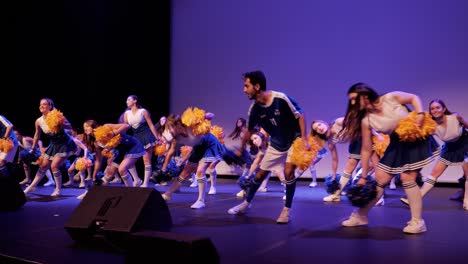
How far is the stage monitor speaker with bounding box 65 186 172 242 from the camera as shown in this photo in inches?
141

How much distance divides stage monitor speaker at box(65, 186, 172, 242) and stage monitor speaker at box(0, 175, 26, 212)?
84.6 inches

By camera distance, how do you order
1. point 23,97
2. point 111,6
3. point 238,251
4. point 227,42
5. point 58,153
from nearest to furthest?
point 238,251 → point 58,153 → point 23,97 → point 111,6 → point 227,42

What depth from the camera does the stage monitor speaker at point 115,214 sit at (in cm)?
359

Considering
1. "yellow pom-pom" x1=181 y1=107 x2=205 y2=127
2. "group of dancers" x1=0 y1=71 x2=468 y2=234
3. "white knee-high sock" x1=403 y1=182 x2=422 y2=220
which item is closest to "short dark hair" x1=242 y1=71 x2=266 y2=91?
"group of dancers" x1=0 y1=71 x2=468 y2=234

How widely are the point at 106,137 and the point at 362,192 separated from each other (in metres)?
4.14

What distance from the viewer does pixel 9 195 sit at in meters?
5.64

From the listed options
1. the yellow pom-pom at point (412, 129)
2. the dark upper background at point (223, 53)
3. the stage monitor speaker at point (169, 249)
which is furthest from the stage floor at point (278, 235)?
the dark upper background at point (223, 53)

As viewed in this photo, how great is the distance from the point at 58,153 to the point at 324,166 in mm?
6130

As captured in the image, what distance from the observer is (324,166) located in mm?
10641

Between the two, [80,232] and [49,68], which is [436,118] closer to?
[80,232]

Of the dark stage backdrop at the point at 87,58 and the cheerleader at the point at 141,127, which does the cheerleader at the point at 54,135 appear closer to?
the cheerleader at the point at 141,127

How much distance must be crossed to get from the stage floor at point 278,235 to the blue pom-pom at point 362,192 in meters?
0.32

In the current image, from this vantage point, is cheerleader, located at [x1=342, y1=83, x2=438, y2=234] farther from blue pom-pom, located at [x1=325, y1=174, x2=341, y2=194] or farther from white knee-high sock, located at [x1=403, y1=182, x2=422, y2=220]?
blue pom-pom, located at [x1=325, y1=174, x2=341, y2=194]

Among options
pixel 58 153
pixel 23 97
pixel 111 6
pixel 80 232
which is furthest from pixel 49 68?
pixel 80 232
